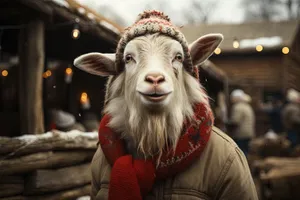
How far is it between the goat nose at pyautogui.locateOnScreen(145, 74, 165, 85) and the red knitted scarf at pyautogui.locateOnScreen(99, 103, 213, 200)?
430 millimetres

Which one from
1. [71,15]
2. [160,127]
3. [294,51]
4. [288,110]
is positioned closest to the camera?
[160,127]

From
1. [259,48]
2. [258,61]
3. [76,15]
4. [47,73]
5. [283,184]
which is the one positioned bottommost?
[258,61]

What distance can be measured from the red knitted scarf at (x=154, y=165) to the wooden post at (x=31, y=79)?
254cm

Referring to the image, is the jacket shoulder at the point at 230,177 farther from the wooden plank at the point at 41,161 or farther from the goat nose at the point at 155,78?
the wooden plank at the point at 41,161

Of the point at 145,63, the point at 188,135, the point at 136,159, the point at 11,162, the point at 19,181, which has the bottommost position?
the point at 19,181

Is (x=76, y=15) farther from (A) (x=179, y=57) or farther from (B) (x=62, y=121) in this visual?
(A) (x=179, y=57)

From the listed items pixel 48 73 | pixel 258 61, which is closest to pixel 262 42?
pixel 258 61

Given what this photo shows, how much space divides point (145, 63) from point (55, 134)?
7.84ft

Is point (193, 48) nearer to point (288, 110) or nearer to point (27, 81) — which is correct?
point (27, 81)

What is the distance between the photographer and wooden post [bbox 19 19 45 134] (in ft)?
15.7

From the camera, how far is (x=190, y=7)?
100 feet

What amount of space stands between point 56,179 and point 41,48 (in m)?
1.81

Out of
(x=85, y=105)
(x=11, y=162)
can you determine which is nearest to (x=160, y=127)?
(x=11, y=162)

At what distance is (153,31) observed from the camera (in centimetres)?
270
